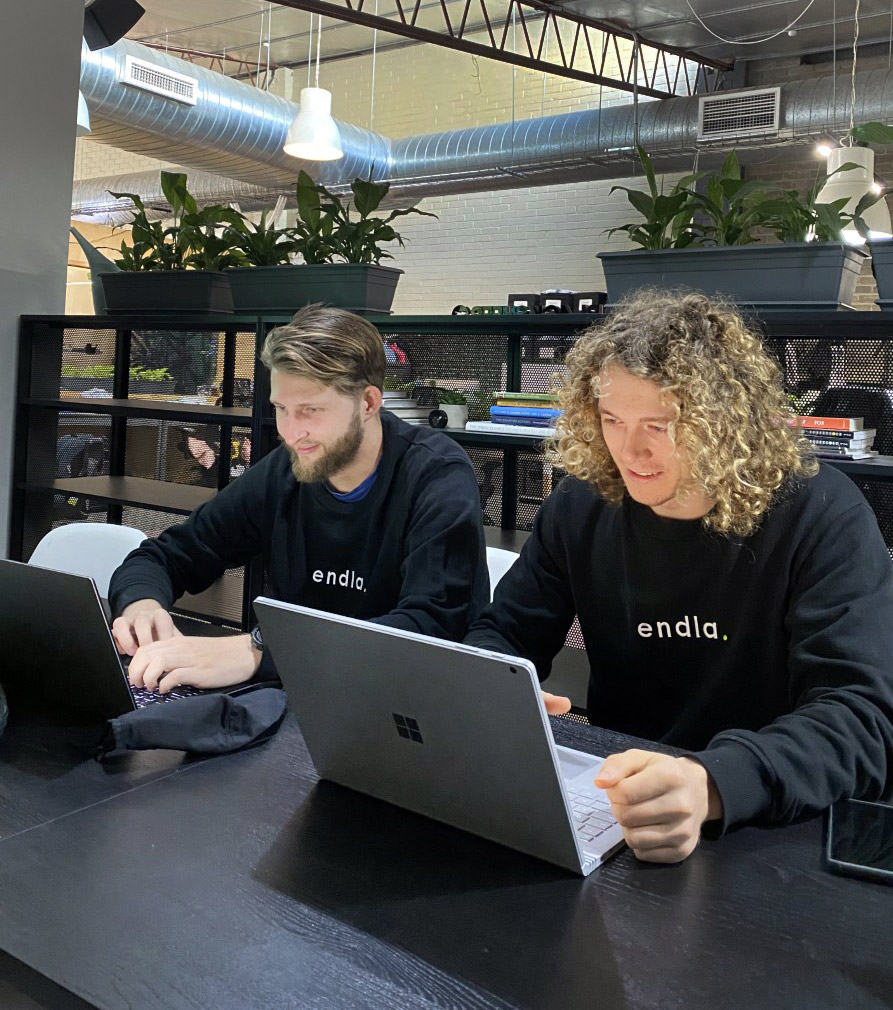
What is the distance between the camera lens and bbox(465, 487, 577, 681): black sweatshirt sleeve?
1.52 meters

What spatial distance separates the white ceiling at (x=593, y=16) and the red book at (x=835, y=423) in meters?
4.62

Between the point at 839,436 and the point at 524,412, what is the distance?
802 millimetres

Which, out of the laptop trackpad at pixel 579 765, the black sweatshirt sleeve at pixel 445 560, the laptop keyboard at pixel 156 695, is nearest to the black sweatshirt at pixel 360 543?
the black sweatshirt sleeve at pixel 445 560

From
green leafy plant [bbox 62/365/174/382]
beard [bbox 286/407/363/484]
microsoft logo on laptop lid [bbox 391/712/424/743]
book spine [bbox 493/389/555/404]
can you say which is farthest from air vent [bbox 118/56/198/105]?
microsoft logo on laptop lid [bbox 391/712/424/743]

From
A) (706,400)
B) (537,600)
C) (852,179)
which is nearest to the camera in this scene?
(706,400)

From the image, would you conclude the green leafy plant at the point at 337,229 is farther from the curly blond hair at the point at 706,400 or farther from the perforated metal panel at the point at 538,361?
the curly blond hair at the point at 706,400

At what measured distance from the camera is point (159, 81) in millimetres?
6148

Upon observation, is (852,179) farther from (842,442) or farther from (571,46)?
(571,46)

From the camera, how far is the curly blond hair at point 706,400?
1268 mm

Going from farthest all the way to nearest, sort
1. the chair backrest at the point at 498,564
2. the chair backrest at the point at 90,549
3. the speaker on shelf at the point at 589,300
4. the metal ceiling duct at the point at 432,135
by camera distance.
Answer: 1. the metal ceiling duct at the point at 432,135
2. the speaker on shelf at the point at 589,300
3. the chair backrest at the point at 90,549
4. the chair backrest at the point at 498,564

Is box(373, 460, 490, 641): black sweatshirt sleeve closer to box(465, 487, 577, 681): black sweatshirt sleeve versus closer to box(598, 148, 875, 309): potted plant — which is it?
box(465, 487, 577, 681): black sweatshirt sleeve

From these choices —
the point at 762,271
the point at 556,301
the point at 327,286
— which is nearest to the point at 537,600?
the point at 762,271

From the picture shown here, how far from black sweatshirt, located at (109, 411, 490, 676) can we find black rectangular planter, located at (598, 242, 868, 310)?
763 millimetres

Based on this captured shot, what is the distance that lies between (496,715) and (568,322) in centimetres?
173
